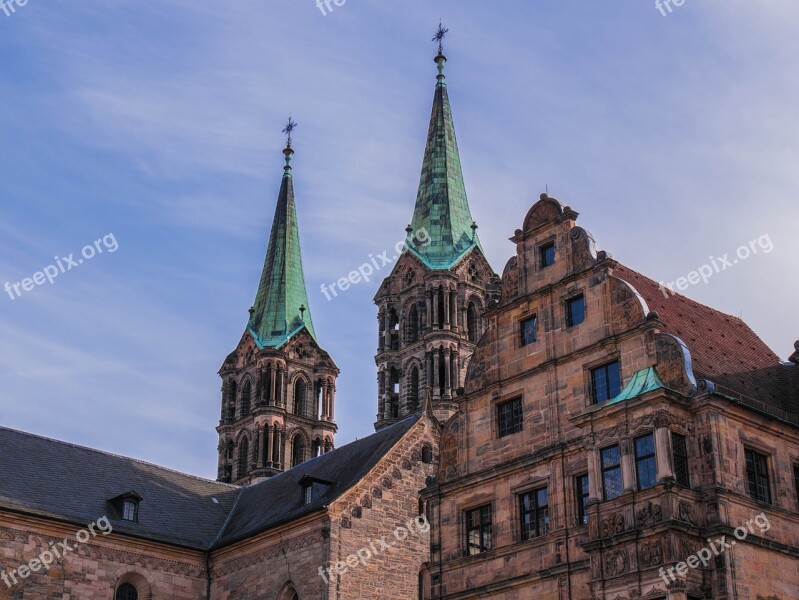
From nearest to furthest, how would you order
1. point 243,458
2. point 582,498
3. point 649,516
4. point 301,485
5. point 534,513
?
point 649,516, point 582,498, point 534,513, point 301,485, point 243,458

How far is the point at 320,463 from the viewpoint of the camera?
45656 mm

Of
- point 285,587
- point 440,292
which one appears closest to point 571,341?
point 285,587

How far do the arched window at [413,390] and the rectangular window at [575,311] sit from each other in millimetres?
34082

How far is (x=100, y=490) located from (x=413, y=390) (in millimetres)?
25054

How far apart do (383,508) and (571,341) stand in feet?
40.1

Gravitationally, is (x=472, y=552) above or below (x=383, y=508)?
below

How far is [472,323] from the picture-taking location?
67062 mm

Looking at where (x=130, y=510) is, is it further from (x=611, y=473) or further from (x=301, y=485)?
(x=611, y=473)

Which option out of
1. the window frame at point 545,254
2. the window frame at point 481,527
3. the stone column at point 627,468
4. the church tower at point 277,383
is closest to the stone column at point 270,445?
the church tower at point 277,383

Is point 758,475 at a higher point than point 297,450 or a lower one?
lower

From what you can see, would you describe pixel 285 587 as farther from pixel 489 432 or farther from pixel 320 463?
pixel 489 432

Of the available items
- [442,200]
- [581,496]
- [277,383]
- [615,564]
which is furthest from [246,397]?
[615,564]

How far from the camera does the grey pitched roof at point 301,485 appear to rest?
4059 cm

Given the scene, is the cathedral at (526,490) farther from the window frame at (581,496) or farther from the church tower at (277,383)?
the church tower at (277,383)
